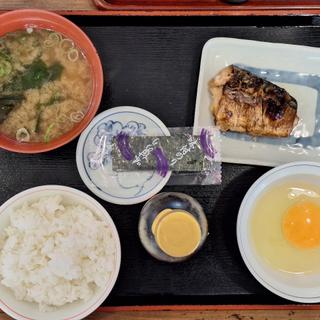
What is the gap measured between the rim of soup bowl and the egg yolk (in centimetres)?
110

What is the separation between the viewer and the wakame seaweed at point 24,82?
2.46 metres

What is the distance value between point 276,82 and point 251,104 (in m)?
0.22

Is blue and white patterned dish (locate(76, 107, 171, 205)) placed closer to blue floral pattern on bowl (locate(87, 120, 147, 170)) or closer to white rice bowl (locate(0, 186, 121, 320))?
blue floral pattern on bowl (locate(87, 120, 147, 170))

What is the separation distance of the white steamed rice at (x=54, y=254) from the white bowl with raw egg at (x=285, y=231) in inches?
26.6

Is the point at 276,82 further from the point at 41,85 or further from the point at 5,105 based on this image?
the point at 5,105

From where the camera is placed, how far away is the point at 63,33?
8.10ft

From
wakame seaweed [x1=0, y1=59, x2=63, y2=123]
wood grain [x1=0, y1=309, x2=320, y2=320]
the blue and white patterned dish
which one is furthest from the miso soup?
wood grain [x1=0, y1=309, x2=320, y2=320]

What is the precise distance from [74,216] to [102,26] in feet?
3.18

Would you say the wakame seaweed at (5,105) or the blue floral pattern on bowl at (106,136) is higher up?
the wakame seaweed at (5,105)

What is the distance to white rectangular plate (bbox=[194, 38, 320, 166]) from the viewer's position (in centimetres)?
255

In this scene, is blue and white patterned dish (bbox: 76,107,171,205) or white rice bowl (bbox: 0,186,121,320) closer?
white rice bowl (bbox: 0,186,121,320)

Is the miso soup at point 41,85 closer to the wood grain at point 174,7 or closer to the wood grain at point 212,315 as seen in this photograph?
the wood grain at point 174,7

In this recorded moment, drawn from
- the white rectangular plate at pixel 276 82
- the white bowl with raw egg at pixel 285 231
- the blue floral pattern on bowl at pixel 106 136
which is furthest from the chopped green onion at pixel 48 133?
the white bowl with raw egg at pixel 285 231

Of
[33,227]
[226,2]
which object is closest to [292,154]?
[226,2]
